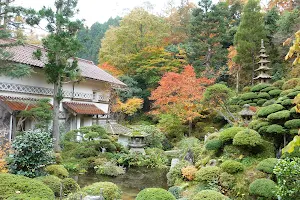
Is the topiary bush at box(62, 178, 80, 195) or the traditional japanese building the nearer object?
the topiary bush at box(62, 178, 80, 195)

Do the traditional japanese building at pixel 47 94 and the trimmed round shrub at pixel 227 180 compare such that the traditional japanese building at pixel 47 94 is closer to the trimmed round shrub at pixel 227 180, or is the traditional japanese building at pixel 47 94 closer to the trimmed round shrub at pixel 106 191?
the trimmed round shrub at pixel 106 191

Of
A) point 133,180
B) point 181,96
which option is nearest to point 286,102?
point 133,180

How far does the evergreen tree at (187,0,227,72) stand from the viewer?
27.0 m

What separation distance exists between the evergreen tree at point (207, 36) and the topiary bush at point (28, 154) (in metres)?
20.5

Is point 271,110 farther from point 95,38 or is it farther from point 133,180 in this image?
point 95,38

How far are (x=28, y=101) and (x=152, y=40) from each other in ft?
54.3

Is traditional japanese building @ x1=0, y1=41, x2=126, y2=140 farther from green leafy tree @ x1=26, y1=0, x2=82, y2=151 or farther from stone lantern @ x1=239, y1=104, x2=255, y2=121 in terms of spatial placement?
stone lantern @ x1=239, y1=104, x2=255, y2=121

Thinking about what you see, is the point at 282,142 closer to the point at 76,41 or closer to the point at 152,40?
the point at 76,41

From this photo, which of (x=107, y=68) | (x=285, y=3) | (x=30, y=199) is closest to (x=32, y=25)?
(x=30, y=199)

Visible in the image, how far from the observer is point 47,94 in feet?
60.2

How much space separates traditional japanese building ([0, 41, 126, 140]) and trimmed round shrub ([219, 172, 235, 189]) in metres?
8.52

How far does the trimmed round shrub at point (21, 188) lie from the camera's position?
5.88m

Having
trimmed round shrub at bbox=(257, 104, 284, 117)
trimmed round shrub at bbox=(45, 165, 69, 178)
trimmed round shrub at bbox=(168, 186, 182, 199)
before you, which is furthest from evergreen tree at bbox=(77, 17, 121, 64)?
trimmed round shrub at bbox=(168, 186, 182, 199)

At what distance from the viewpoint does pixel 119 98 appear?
27.6 meters
